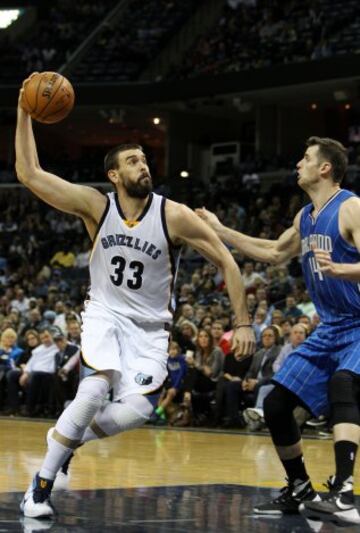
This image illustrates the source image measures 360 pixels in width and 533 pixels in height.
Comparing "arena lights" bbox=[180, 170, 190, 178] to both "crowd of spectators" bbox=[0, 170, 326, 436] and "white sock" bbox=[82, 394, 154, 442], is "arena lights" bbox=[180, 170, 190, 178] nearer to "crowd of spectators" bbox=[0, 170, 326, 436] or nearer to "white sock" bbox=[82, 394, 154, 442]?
"crowd of spectators" bbox=[0, 170, 326, 436]

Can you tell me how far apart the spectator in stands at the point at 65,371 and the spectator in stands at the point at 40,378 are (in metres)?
0.18

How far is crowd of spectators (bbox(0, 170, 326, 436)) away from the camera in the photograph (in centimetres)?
1356

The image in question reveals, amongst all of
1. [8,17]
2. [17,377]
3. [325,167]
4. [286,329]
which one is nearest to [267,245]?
[325,167]

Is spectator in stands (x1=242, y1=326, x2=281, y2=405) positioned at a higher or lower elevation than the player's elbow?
lower

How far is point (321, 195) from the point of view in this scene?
6.21 metres

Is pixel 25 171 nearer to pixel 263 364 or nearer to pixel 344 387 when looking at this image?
pixel 344 387

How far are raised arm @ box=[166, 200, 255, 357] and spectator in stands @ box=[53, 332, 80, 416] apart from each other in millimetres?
9244

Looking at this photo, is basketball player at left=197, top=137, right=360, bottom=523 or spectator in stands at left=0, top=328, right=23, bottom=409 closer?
basketball player at left=197, top=137, right=360, bottom=523

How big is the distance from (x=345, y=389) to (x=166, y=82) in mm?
22279

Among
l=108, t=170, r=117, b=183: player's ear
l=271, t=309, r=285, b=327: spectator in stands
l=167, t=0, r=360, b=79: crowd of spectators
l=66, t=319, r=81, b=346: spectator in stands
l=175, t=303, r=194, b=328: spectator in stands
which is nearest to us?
l=108, t=170, r=117, b=183: player's ear

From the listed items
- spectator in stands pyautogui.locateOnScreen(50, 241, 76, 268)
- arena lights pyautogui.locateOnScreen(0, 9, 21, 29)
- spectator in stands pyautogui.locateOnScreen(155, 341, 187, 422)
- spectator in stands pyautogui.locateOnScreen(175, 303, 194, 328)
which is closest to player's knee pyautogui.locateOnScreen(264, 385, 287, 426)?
spectator in stands pyautogui.locateOnScreen(155, 341, 187, 422)

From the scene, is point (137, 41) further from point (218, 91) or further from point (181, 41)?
point (218, 91)

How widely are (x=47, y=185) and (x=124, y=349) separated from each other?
0.98 meters

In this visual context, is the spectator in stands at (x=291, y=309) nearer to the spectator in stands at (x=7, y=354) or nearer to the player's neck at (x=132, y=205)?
the spectator in stands at (x=7, y=354)
